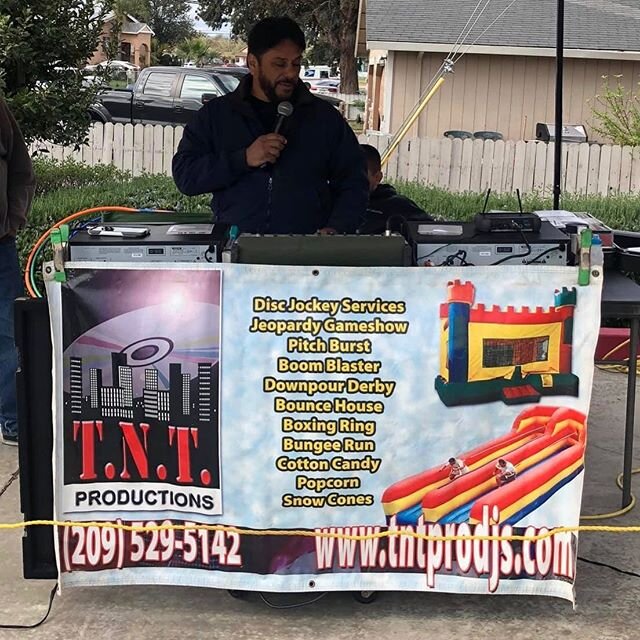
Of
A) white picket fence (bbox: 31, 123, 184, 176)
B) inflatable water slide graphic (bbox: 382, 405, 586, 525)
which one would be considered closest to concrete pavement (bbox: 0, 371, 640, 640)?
inflatable water slide graphic (bbox: 382, 405, 586, 525)

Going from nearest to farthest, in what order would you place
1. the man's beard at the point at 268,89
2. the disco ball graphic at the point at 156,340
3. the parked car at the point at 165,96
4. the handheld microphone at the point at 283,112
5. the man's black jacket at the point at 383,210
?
the disco ball graphic at the point at 156,340, the handheld microphone at the point at 283,112, the man's beard at the point at 268,89, the man's black jacket at the point at 383,210, the parked car at the point at 165,96

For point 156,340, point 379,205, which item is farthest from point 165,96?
point 156,340

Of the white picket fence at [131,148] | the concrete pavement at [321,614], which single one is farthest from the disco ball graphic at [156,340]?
the white picket fence at [131,148]

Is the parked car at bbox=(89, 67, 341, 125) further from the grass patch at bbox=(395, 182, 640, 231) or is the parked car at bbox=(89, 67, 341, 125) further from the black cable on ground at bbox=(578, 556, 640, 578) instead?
the black cable on ground at bbox=(578, 556, 640, 578)

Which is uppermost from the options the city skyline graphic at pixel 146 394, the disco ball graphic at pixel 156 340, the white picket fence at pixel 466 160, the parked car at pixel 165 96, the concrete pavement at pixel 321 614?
the parked car at pixel 165 96

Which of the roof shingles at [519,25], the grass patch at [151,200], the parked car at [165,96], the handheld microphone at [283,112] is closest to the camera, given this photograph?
the handheld microphone at [283,112]

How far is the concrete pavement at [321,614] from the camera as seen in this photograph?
318cm

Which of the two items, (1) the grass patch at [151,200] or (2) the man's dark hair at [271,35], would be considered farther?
(1) the grass patch at [151,200]

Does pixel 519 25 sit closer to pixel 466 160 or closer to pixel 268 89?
pixel 466 160

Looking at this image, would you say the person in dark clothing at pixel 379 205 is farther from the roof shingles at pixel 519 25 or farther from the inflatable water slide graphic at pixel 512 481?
the roof shingles at pixel 519 25

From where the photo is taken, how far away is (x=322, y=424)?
304 centimetres

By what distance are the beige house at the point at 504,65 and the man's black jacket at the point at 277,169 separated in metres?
14.7

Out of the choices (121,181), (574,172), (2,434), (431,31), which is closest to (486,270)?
(2,434)

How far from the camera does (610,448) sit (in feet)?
16.6
